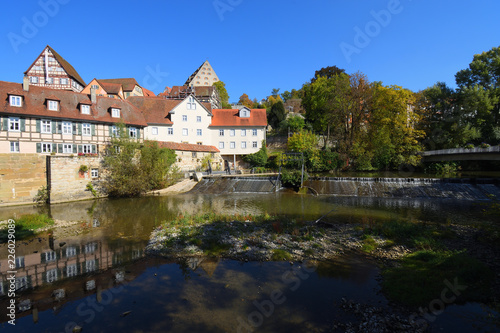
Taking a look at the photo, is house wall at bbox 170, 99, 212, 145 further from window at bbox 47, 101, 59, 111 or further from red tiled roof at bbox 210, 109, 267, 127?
window at bbox 47, 101, 59, 111

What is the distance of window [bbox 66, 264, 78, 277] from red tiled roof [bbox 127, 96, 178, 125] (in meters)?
28.9

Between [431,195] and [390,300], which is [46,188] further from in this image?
[431,195]

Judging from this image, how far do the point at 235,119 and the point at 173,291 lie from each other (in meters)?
33.7

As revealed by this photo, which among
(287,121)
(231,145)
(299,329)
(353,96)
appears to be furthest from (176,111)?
(299,329)

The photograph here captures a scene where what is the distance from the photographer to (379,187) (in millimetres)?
23594

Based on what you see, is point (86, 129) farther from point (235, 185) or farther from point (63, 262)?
point (63, 262)

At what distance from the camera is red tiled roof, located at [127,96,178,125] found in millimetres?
36438

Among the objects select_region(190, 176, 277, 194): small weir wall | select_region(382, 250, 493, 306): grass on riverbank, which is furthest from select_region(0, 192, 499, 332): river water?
select_region(190, 176, 277, 194): small weir wall

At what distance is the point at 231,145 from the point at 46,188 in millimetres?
23386

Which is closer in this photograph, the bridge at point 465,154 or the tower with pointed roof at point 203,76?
the bridge at point 465,154

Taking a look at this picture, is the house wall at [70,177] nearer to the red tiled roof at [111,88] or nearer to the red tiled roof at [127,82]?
the red tiled roof at [111,88]

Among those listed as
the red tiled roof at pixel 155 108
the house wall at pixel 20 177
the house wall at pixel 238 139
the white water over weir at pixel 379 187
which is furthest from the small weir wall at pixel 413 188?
the house wall at pixel 20 177

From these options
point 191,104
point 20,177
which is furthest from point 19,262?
point 191,104

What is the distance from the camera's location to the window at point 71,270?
8992 mm
